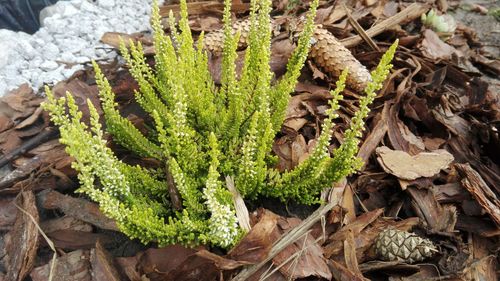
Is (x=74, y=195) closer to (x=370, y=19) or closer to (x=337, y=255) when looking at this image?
(x=337, y=255)

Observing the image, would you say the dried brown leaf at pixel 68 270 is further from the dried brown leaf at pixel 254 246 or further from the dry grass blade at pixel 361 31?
the dry grass blade at pixel 361 31

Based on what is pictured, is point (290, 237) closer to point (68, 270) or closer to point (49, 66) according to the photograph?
point (68, 270)

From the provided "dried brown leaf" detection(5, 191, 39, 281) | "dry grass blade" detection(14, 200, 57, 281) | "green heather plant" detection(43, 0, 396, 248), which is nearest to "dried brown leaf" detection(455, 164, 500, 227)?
"green heather plant" detection(43, 0, 396, 248)

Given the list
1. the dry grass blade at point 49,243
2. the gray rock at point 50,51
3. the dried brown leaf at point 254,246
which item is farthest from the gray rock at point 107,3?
the dried brown leaf at point 254,246

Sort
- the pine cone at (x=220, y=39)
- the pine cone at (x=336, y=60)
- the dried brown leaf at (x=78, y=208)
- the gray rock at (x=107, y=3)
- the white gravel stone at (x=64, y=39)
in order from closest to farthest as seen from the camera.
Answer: the dried brown leaf at (x=78, y=208), the pine cone at (x=336, y=60), the pine cone at (x=220, y=39), the white gravel stone at (x=64, y=39), the gray rock at (x=107, y=3)

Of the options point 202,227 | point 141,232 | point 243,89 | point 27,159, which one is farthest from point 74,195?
point 243,89

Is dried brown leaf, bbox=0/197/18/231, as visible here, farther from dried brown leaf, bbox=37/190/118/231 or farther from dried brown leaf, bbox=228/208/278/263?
dried brown leaf, bbox=228/208/278/263
